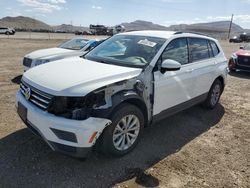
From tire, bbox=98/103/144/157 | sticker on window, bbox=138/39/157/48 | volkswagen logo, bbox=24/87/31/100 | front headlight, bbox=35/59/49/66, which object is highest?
sticker on window, bbox=138/39/157/48

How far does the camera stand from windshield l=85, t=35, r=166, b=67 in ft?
13.5

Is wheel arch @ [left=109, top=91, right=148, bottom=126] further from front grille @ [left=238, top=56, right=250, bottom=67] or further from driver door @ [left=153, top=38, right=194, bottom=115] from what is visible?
front grille @ [left=238, top=56, right=250, bottom=67]

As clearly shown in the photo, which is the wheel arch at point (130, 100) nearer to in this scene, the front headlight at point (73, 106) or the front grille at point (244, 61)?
the front headlight at point (73, 106)

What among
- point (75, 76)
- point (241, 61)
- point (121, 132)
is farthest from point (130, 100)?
point (241, 61)

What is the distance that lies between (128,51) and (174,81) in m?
0.94

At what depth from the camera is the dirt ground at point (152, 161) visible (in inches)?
128

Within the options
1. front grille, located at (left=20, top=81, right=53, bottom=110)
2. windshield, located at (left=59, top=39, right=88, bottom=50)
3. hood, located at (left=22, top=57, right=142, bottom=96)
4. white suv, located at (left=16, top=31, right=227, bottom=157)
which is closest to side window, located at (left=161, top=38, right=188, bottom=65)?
white suv, located at (left=16, top=31, right=227, bottom=157)

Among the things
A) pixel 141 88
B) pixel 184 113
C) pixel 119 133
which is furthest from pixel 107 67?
pixel 184 113

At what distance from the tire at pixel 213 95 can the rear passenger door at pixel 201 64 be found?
0.86 feet

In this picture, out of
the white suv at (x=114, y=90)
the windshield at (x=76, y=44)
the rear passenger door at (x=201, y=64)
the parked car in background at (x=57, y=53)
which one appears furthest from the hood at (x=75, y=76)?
the windshield at (x=76, y=44)

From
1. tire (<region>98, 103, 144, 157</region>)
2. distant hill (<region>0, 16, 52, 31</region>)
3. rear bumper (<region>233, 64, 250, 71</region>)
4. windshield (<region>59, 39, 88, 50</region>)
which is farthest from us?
distant hill (<region>0, 16, 52, 31</region>)

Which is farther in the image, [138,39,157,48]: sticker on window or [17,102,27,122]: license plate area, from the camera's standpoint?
[138,39,157,48]: sticker on window

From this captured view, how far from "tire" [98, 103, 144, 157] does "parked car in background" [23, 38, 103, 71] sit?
3752 mm

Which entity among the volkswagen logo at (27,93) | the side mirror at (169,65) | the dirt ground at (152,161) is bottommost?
the dirt ground at (152,161)
